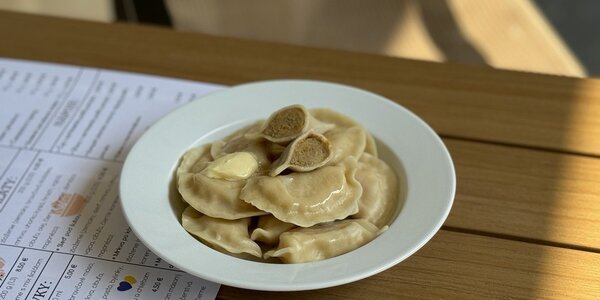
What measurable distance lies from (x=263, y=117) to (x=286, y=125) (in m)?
0.12

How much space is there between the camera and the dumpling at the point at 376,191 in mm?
820

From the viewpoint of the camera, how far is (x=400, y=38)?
1.77m

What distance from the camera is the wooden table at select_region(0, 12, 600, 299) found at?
79cm

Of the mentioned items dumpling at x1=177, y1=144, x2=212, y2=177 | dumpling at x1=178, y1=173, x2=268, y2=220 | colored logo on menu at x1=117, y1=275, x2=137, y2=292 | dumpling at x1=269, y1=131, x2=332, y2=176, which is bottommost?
colored logo on menu at x1=117, y1=275, x2=137, y2=292

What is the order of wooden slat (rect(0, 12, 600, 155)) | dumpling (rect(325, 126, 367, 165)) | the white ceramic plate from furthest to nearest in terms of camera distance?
wooden slat (rect(0, 12, 600, 155)) → dumpling (rect(325, 126, 367, 165)) → the white ceramic plate

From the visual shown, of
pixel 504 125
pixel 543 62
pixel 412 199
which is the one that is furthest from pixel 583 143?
pixel 543 62

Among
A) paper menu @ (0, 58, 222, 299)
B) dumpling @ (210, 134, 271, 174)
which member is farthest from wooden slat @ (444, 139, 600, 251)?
paper menu @ (0, 58, 222, 299)

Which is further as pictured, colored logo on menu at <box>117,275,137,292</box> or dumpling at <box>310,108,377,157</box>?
dumpling at <box>310,108,377,157</box>

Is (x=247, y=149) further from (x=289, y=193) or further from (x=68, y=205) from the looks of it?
(x=68, y=205)

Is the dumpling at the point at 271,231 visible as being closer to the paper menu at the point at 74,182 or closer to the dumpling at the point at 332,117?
the paper menu at the point at 74,182

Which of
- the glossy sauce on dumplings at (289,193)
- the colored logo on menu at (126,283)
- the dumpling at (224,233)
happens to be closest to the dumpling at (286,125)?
the glossy sauce on dumplings at (289,193)

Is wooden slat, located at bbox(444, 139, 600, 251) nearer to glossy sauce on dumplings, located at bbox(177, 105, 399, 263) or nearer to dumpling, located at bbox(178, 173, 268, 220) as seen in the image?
glossy sauce on dumplings, located at bbox(177, 105, 399, 263)

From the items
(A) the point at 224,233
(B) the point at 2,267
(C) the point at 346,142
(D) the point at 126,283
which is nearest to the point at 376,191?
(C) the point at 346,142

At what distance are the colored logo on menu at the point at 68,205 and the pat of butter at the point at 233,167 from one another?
0.56 ft
